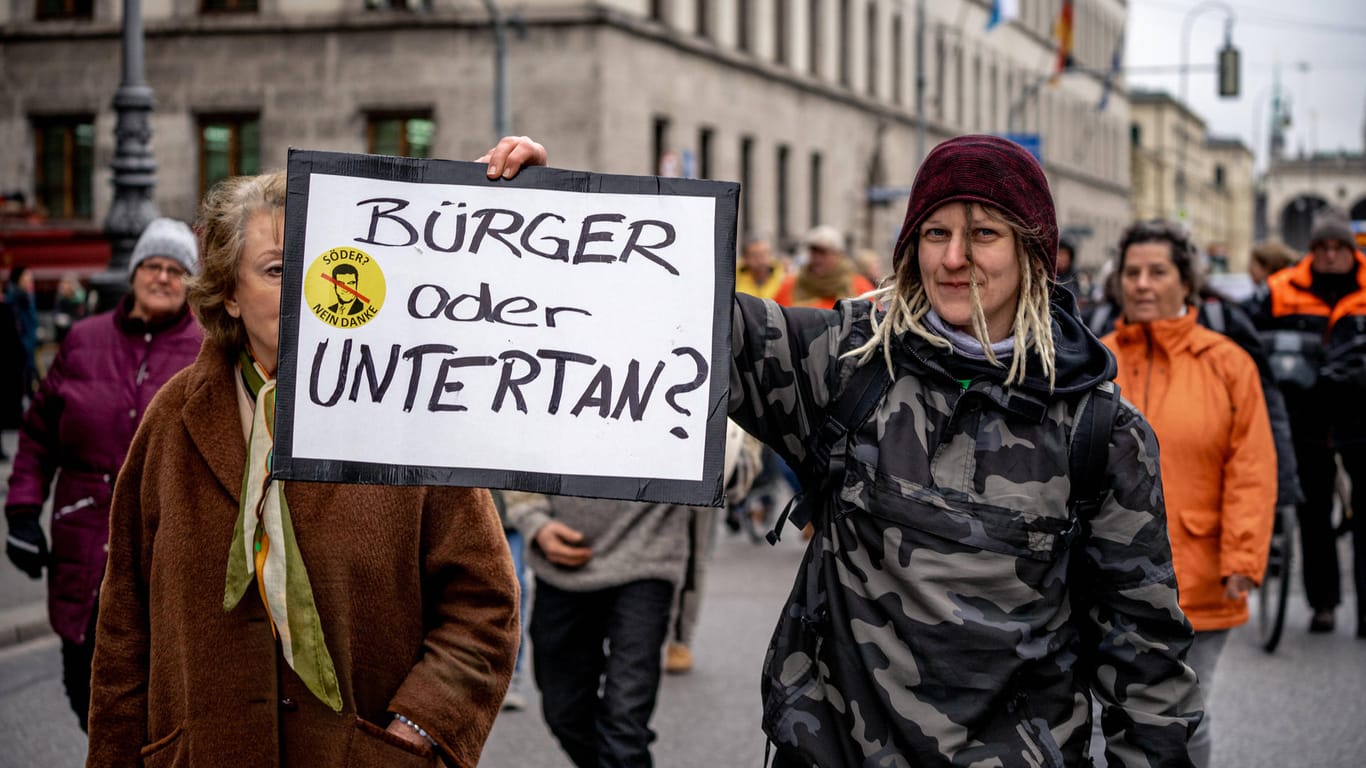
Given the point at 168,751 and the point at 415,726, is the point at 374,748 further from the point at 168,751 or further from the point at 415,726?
the point at 168,751

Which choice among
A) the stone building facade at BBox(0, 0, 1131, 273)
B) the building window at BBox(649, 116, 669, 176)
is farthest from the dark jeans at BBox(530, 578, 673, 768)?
the building window at BBox(649, 116, 669, 176)

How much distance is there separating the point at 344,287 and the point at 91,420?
296cm

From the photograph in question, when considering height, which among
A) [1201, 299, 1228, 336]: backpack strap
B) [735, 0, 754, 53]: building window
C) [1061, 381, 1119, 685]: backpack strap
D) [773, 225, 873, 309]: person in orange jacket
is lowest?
[1061, 381, 1119, 685]: backpack strap

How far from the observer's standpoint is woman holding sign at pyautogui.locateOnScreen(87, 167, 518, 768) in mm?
Answer: 2744

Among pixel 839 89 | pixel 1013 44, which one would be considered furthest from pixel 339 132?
pixel 1013 44

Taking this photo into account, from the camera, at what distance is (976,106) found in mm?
52781

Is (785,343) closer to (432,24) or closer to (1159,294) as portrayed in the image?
(1159,294)

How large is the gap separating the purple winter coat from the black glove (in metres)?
0.03

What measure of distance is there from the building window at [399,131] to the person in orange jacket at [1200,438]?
2422 centimetres

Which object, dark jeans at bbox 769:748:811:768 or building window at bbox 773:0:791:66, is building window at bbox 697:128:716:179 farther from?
dark jeans at bbox 769:748:811:768

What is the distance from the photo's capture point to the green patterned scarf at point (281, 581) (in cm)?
269

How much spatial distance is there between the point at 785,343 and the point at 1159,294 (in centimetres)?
248

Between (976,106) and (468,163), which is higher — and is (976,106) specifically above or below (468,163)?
above

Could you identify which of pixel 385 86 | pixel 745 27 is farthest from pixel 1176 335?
pixel 745 27
